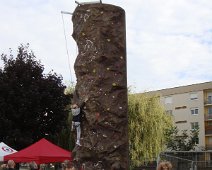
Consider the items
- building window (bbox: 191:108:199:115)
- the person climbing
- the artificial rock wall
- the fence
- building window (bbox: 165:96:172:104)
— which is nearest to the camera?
the artificial rock wall

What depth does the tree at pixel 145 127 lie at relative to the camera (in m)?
36.8

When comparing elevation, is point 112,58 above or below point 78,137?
above

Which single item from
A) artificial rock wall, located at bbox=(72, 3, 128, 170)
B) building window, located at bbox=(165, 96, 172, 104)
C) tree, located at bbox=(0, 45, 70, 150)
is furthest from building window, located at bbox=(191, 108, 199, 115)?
artificial rock wall, located at bbox=(72, 3, 128, 170)

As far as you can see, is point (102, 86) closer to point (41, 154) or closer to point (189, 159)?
point (189, 159)

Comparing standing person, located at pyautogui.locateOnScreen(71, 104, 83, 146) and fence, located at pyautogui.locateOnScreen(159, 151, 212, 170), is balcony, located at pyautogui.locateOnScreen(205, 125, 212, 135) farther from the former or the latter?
standing person, located at pyautogui.locateOnScreen(71, 104, 83, 146)

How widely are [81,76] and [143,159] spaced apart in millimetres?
28023

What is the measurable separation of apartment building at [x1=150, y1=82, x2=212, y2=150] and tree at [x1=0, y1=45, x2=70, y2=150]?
3844 centimetres


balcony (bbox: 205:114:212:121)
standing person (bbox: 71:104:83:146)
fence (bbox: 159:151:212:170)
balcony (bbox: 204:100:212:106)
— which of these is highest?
balcony (bbox: 204:100:212:106)

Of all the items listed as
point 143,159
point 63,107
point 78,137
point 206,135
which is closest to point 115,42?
point 78,137

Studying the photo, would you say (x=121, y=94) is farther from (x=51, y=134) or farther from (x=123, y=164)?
(x=51, y=134)

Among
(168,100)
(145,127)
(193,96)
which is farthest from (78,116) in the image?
(168,100)

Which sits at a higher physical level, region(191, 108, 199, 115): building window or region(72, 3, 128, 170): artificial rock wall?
region(191, 108, 199, 115): building window

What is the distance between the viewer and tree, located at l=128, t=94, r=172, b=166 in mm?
36812

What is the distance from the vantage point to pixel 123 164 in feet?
28.2
